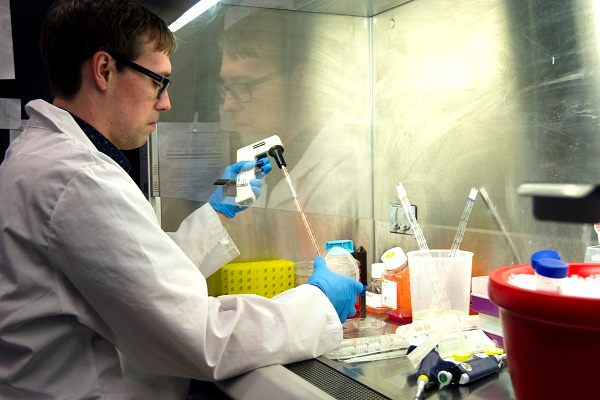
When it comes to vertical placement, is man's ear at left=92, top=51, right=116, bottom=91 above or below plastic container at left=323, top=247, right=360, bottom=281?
above

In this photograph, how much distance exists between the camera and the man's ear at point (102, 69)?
135 cm

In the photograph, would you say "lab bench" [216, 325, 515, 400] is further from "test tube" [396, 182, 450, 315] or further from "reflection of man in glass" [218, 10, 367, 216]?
"reflection of man in glass" [218, 10, 367, 216]

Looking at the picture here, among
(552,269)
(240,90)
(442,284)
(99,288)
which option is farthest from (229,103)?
(552,269)

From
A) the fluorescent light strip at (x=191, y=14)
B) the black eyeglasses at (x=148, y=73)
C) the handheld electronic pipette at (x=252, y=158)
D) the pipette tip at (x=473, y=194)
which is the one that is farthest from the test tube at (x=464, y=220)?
the fluorescent light strip at (x=191, y=14)

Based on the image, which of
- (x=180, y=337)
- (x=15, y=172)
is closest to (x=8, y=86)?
(x=15, y=172)

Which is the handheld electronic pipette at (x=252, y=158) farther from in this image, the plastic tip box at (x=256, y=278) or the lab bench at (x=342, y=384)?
the lab bench at (x=342, y=384)

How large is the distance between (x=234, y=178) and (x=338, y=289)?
2.01 feet

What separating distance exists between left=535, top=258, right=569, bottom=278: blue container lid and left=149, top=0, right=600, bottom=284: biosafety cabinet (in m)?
0.92

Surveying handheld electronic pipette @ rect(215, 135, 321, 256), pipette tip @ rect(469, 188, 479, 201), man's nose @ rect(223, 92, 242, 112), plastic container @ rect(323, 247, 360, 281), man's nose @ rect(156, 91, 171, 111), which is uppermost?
man's nose @ rect(223, 92, 242, 112)

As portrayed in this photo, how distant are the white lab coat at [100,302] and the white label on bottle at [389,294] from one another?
0.51m

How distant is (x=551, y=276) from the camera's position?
2.03 ft

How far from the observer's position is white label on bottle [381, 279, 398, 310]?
1716 mm

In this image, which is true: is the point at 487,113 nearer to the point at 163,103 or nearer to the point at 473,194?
the point at 473,194

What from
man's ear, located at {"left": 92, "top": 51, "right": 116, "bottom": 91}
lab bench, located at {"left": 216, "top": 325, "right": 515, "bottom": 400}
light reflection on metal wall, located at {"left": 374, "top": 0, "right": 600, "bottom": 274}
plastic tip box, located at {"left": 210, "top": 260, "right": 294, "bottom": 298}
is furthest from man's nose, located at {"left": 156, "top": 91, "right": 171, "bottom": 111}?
light reflection on metal wall, located at {"left": 374, "top": 0, "right": 600, "bottom": 274}
